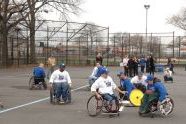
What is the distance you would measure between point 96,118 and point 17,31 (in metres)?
38.6

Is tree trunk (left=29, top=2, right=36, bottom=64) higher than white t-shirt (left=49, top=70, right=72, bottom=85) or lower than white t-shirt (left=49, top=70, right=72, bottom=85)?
higher

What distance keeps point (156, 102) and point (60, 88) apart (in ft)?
13.8

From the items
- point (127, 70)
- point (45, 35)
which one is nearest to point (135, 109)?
point (127, 70)

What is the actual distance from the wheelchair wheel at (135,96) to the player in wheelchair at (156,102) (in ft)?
7.19

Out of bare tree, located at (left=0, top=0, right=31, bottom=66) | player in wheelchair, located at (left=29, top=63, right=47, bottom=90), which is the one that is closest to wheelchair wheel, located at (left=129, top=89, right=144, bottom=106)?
player in wheelchair, located at (left=29, top=63, right=47, bottom=90)

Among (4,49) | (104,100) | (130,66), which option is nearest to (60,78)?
(104,100)

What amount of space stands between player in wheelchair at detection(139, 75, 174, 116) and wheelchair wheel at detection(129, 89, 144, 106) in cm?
219

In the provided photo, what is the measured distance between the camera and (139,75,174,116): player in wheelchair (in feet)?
48.9

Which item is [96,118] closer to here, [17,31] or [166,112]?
[166,112]

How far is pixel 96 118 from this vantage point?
47.3ft

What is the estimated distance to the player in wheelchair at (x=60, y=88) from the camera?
59.2 ft

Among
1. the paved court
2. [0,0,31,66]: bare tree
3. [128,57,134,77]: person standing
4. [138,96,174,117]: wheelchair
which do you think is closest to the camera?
the paved court

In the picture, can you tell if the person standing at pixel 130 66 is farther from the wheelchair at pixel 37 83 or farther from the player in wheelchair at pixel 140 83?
the player in wheelchair at pixel 140 83

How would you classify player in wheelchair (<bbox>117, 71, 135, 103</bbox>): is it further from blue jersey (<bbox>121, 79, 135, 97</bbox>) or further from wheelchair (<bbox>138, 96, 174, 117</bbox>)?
wheelchair (<bbox>138, 96, 174, 117</bbox>)
